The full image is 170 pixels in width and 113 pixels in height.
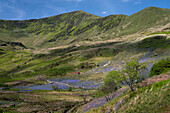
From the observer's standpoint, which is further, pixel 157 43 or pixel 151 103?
pixel 157 43

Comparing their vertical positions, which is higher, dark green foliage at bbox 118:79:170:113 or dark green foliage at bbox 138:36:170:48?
dark green foliage at bbox 138:36:170:48

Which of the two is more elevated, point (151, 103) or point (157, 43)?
point (157, 43)

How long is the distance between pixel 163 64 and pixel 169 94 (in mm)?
33483

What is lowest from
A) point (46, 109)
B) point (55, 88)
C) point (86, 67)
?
point (46, 109)

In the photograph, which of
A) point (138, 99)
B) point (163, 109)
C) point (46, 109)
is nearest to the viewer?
point (163, 109)

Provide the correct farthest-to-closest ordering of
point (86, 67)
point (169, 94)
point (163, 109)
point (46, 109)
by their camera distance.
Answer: point (86, 67) → point (46, 109) → point (169, 94) → point (163, 109)

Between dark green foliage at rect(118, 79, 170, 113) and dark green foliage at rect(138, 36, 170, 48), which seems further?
dark green foliage at rect(138, 36, 170, 48)

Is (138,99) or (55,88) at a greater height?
(55,88)

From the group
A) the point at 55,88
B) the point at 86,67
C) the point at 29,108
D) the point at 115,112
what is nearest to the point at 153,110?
the point at 115,112

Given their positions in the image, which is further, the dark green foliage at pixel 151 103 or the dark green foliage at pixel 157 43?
the dark green foliage at pixel 157 43

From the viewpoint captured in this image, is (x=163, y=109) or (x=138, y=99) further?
(x=138, y=99)

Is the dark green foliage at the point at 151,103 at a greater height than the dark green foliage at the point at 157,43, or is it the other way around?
the dark green foliage at the point at 157,43

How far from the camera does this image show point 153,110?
61.7 ft

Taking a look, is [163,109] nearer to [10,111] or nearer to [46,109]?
[46,109]
